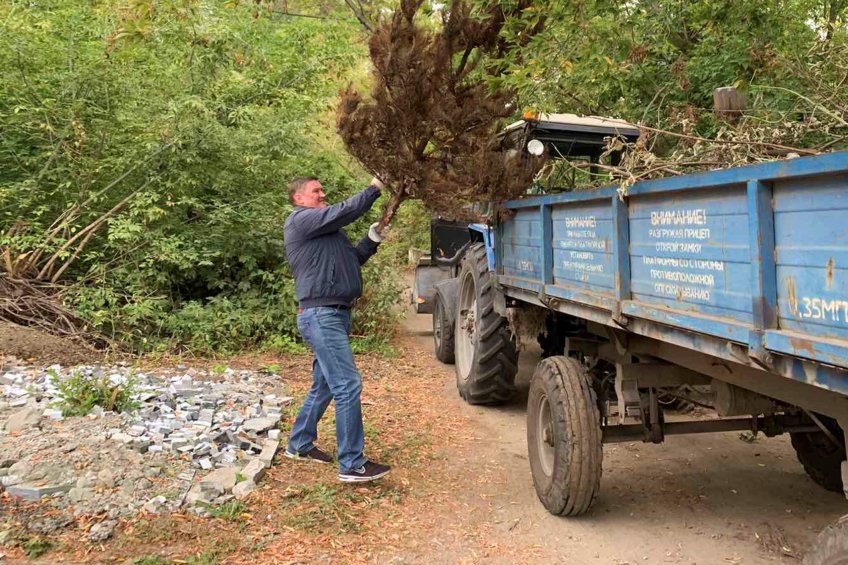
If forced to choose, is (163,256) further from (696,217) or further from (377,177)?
(696,217)

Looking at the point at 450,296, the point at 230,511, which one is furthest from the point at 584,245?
the point at 450,296

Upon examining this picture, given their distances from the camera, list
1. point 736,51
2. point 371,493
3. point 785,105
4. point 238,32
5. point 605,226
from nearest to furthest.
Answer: point 605,226, point 371,493, point 785,105, point 736,51, point 238,32

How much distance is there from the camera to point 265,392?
5984mm

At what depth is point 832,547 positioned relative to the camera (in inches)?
75.1

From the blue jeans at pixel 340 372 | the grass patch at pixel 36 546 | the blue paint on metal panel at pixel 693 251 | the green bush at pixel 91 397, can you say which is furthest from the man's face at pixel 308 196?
the grass patch at pixel 36 546

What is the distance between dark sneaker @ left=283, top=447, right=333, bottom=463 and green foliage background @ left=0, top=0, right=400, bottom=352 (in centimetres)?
345

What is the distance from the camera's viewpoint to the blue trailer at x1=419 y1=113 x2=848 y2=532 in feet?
6.20

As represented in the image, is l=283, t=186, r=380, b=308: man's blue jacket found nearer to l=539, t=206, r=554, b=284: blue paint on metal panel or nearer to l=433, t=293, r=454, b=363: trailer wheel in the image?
l=539, t=206, r=554, b=284: blue paint on metal panel

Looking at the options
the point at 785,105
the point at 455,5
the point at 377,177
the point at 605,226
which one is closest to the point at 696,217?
the point at 605,226

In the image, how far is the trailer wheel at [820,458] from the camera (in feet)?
13.0

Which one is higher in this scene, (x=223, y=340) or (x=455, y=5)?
(x=455, y=5)

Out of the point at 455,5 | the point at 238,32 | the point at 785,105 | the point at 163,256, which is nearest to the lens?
the point at 455,5

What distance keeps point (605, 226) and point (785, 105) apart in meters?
3.90

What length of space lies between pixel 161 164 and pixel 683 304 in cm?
706
